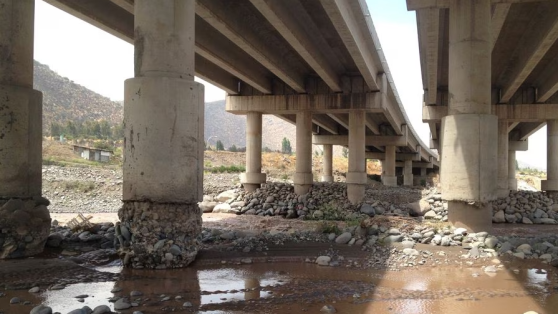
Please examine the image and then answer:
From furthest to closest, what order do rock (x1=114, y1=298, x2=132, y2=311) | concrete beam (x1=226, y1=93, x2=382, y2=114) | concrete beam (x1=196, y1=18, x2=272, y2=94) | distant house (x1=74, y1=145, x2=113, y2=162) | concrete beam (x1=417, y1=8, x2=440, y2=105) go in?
distant house (x1=74, y1=145, x2=113, y2=162) → concrete beam (x1=226, y1=93, x2=382, y2=114) → concrete beam (x1=196, y1=18, x2=272, y2=94) → concrete beam (x1=417, y1=8, x2=440, y2=105) → rock (x1=114, y1=298, x2=132, y2=311)

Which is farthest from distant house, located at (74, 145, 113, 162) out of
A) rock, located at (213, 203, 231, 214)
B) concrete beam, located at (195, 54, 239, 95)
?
rock, located at (213, 203, 231, 214)

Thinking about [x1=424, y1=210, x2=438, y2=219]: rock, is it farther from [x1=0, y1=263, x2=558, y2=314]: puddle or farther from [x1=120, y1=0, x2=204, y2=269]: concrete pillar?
[x1=120, y1=0, x2=204, y2=269]: concrete pillar

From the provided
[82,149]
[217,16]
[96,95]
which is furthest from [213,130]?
[217,16]

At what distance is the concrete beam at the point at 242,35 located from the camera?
47.1 ft

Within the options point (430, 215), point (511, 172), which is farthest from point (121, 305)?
point (511, 172)

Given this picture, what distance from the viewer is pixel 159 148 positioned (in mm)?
8258

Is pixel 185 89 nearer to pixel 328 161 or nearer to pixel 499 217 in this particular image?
pixel 499 217

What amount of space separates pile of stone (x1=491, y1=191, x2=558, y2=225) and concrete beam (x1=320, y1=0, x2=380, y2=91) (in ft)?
26.8

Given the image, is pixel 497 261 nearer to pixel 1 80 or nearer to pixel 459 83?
pixel 459 83

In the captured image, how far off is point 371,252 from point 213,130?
5987 inches

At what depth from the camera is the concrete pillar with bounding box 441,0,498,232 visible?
39.7 ft

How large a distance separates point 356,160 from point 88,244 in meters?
18.2

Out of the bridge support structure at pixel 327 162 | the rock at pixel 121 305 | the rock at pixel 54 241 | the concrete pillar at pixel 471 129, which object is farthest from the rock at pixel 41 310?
the bridge support structure at pixel 327 162

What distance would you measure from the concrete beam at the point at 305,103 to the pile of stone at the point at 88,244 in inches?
583
